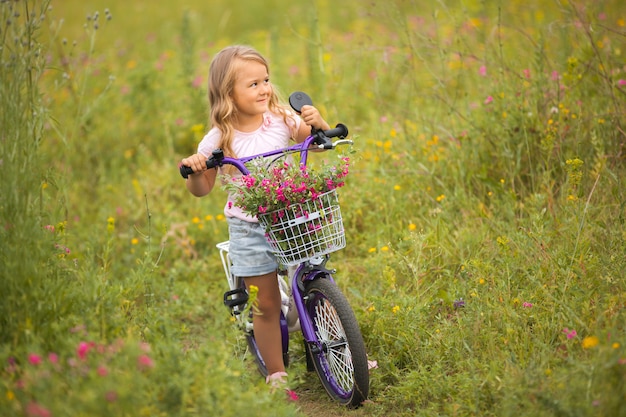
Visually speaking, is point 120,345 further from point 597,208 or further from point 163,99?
point 163,99

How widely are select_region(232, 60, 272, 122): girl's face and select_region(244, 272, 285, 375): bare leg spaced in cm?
88

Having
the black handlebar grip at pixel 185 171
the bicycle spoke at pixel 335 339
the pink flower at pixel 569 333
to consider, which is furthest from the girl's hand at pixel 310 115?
the pink flower at pixel 569 333

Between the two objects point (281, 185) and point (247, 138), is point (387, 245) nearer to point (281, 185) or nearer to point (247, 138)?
point (247, 138)

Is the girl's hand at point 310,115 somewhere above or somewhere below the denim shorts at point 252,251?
above

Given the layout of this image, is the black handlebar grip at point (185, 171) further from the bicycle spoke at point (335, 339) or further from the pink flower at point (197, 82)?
the pink flower at point (197, 82)

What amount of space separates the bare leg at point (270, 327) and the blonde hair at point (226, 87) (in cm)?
76

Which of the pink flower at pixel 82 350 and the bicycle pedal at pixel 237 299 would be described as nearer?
the pink flower at pixel 82 350

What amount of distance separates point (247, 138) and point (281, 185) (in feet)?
1.92

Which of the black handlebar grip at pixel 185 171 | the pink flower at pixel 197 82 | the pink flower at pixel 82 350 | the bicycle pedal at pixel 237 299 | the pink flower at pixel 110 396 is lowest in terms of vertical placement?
the bicycle pedal at pixel 237 299

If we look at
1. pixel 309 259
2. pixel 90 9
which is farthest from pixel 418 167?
pixel 90 9

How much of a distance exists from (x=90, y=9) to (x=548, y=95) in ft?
38.1

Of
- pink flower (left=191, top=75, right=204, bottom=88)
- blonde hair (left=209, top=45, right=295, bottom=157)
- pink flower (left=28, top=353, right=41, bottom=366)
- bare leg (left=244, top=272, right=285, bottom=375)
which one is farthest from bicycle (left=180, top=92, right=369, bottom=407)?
pink flower (left=191, top=75, right=204, bottom=88)

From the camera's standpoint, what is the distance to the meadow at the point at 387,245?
2.84 metres

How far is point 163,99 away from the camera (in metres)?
7.71
